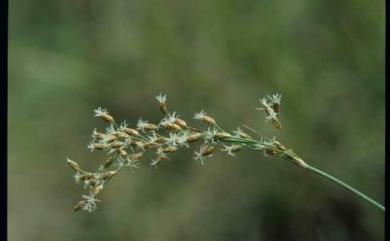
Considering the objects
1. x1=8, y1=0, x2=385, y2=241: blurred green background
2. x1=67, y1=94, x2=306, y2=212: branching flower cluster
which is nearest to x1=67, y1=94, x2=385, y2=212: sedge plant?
x1=67, y1=94, x2=306, y2=212: branching flower cluster

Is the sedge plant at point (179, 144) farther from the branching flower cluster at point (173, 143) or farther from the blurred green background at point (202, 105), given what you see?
the blurred green background at point (202, 105)

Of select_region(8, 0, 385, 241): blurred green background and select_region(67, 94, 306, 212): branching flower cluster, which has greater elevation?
select_region(8, 0, 385, 241): blurred green background

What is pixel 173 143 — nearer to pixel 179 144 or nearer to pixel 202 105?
pixel 179 144

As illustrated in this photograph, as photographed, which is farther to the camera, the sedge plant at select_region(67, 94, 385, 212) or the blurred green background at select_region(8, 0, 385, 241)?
the blurred green background at select_region(8, 0, 385, 241)

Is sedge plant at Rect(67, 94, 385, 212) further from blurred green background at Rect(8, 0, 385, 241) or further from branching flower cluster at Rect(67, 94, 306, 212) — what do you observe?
blurred green background at Rect(8, 0, 385, 241)

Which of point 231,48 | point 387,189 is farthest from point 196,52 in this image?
point 387,189

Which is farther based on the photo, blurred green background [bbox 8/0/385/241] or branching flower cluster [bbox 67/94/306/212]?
blurred green background [bbox 8/0/385/241]

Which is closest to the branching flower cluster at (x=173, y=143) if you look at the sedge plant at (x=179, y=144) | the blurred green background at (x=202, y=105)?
the sedge plant at (x=179, y=144)

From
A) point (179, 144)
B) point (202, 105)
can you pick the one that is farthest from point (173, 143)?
point (202, 105)

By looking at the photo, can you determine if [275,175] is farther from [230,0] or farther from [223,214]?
[230,0]
